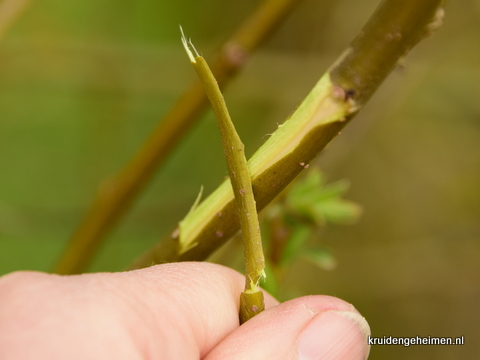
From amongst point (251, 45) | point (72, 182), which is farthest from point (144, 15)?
point (251, 45)

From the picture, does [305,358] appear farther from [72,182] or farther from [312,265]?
[72,182]

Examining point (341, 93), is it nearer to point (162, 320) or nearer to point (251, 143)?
point (162, 320)

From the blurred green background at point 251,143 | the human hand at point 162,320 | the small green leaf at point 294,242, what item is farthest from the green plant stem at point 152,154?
the blurred green background at point 251,143

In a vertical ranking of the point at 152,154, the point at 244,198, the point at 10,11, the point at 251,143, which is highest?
the point at 10,11

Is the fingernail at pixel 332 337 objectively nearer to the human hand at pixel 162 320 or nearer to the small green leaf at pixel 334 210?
the human hand at pixel 162 320

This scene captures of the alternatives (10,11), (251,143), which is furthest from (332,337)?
(251,143)

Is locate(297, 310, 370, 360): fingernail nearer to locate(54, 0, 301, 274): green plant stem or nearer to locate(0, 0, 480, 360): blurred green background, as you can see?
locate(54, 0, 301, 274): green plant stem

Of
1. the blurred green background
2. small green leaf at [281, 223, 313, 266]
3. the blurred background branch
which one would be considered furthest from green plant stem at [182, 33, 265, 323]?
the blurred green background
